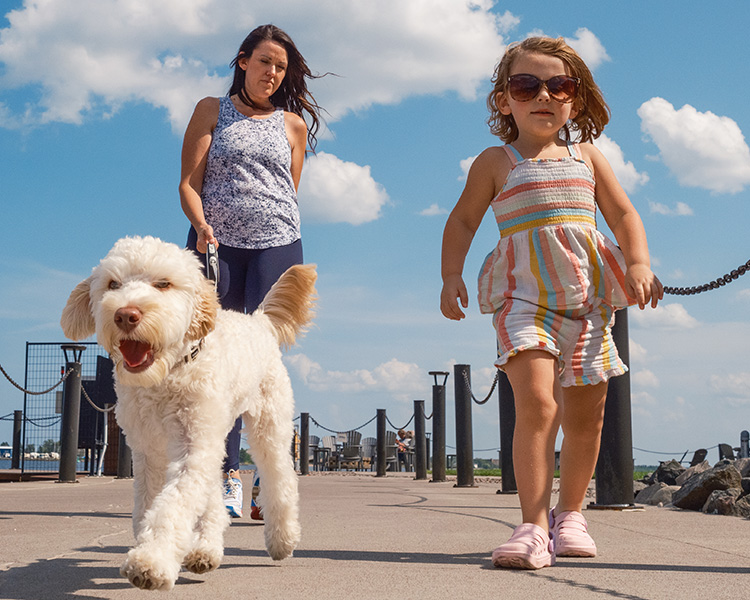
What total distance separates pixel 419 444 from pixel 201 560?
12.4 metres

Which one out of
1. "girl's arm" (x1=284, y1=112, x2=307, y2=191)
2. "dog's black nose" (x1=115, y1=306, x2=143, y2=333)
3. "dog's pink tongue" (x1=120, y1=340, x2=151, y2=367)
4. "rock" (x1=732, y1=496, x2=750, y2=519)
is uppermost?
"girl's arm" (x1=284, y1=112, x2=307, y2=191)

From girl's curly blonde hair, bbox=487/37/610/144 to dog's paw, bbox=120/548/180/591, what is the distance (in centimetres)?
282

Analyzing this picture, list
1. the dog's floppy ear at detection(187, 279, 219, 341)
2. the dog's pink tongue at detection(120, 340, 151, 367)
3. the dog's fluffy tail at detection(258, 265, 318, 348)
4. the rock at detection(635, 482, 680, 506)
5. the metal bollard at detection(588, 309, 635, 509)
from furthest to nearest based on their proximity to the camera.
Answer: the rock at detection(635, 482, 680, 506)
the metal bollard at detection(588, 309, 635, 509)
the dog's fluffy tail at detection(258, 265, 318, 348)
the dog's floppy ear at detection(187, 279, 219, 341)
the dog's pink tongue at detection(120, 340, 151, 367)

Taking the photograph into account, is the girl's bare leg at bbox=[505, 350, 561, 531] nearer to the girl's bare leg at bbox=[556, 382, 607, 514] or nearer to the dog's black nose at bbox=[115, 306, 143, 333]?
the girl's bare leg at bbox=[556, 382, 607, 514]

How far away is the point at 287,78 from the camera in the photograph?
17.5 feet

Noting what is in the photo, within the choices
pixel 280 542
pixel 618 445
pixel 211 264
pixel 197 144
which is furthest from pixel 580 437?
pixel 618 445

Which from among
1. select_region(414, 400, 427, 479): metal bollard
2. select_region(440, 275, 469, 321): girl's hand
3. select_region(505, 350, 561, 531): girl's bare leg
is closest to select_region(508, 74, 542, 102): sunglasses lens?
select_region(440, 275, 469, 321): girl's hand

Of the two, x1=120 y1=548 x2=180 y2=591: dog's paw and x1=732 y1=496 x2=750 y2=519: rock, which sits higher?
x1=120 y1=548 x2=180 y2=591: dog's paw

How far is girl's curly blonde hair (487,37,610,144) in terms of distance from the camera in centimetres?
404

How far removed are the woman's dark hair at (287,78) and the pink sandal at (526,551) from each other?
3.13 meters

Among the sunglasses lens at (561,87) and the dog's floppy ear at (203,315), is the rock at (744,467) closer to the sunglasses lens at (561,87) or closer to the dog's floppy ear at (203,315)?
the sunglasses lens at (561,87)

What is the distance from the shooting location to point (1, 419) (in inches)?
800

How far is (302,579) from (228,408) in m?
0.68

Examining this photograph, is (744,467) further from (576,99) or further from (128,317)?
(128,317)
